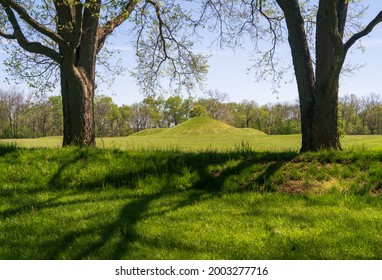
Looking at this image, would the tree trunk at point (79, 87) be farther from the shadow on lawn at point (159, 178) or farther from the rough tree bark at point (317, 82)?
the rough tree bark at point (317, 82)

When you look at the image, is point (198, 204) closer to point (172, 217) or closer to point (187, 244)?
point (172, 217)

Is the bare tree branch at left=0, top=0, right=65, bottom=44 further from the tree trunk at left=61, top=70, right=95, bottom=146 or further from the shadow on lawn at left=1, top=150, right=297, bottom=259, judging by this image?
the shadow on lawn at left=1, top=150, right=297, bottom=259

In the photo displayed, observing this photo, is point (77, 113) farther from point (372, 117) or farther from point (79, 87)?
point (372, 117)

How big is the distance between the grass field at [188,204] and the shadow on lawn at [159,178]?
3cm

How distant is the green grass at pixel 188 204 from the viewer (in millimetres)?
→ 4930

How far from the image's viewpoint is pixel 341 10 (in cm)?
972

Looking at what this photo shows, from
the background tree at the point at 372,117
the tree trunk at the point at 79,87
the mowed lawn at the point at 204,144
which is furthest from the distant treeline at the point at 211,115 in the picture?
the tree trunk at the point at 79,87

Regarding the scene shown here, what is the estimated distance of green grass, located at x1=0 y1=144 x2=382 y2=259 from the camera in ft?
16.2

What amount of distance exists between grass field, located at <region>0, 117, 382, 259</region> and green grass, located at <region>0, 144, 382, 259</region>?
0.02 meters

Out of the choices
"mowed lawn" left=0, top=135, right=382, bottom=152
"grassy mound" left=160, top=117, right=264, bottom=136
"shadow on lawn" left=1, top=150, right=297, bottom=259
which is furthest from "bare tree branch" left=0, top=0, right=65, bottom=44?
"grassy mound" left=160, top=117, right=264, bottom=136

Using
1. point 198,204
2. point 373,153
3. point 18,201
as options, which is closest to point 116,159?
point 18,201

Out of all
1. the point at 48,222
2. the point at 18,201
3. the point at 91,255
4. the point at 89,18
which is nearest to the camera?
the point at 91,255

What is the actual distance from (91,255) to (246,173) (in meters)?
4.59

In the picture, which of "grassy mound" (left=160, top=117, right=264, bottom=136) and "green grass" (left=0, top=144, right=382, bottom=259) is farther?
"grassy mound" (left=160, top=117, right=264, bottom=136)
